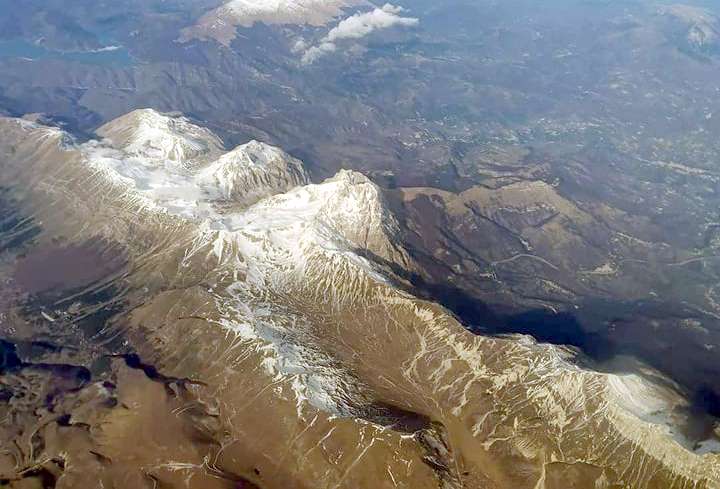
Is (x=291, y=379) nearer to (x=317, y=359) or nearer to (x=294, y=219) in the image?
(x=317, y=359)

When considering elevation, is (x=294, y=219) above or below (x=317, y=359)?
above

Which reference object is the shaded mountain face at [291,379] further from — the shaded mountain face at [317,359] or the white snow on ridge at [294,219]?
the white snow on ridge at [294,219]

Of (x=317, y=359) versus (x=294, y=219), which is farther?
(x=294, y=219)

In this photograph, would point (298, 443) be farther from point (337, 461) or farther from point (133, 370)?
point (133, 370)

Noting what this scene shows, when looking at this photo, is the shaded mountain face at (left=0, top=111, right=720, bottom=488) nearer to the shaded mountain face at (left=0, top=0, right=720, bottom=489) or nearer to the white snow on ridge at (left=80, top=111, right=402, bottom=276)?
the shaded mountain face at (left=0, top=0, right=720, bottom=489)

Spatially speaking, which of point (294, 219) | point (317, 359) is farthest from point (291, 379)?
point (294, 219)

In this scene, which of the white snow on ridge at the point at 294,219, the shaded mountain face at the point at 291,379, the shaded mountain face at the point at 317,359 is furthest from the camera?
the white snow on ridge at the point at 294,219

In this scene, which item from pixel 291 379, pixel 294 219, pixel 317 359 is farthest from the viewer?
pixel 294 219

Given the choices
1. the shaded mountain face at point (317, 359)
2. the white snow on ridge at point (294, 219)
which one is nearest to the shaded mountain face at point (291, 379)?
the shaded mountain face at point (317, 359)

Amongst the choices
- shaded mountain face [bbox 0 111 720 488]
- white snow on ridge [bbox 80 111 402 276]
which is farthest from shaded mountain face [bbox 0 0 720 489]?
white snow on ridge [bbox 80 111 402 276]
